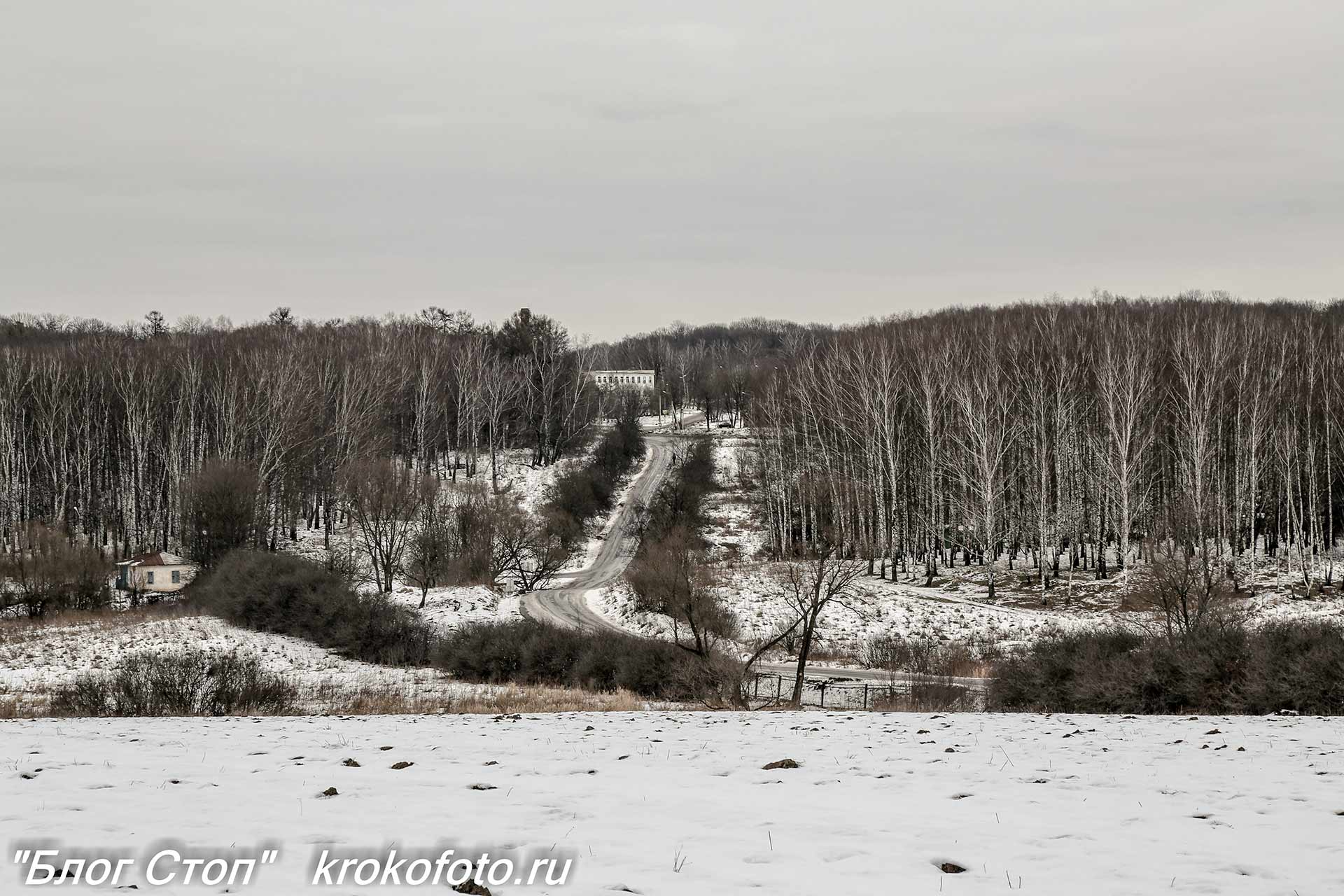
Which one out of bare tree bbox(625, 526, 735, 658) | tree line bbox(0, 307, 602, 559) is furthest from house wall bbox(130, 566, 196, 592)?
bare tree bbox(625, 526, 735, 658)

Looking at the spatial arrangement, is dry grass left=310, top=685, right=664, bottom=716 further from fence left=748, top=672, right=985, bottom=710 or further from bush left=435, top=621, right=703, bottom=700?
fence left=748, top=672, right=985, bottom=710

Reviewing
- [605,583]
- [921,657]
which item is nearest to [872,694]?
[921,657]

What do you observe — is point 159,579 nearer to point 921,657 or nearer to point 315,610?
point 315,610

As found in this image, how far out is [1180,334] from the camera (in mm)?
59062

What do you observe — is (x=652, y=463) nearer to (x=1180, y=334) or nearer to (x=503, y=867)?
(x=1180, y=334)

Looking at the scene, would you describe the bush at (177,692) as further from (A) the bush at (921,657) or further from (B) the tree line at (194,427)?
(B) the tree line at (194,427)

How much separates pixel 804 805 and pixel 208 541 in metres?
57.0

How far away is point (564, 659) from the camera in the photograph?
35.5 m

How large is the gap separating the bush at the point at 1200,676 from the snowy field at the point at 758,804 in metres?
4.96

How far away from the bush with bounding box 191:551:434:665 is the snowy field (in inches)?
1110

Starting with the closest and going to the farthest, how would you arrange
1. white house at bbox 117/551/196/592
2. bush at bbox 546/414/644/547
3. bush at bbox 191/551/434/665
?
bush at bbox 191/551/434/665, white house at bbox 117/551/196/592, bush at bbox 546/414/644/547

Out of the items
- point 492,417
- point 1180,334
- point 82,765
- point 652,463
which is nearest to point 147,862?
point 82,765

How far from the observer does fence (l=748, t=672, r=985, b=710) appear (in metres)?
24.9

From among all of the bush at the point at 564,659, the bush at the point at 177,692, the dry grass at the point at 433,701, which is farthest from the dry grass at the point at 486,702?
the bush at the point at 177,692
